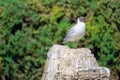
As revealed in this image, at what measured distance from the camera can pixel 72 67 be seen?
5.79 meters

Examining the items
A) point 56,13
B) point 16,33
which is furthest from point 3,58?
point 56,13

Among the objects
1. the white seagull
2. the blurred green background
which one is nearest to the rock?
the white seagull

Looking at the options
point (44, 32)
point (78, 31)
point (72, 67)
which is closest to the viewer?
point (72, 67)

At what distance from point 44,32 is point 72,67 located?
384cm

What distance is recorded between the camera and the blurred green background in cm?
954

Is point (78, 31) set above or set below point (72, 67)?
above

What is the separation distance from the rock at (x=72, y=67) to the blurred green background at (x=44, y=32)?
10.5 feet

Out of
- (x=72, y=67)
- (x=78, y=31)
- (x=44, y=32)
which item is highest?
(x=44, y=32)

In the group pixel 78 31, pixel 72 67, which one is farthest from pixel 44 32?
pixel 72 67

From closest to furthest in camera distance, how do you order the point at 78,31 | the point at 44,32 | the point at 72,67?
the point at 72,67, the point at 78,31, the point at 44,32

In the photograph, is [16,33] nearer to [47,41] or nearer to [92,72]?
[47,41]

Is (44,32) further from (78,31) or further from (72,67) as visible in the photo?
(72,67)

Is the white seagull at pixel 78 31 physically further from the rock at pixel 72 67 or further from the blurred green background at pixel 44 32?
the rock at pixel 72 67

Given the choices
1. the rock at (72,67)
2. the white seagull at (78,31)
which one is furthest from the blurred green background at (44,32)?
the rock at (72,67)
